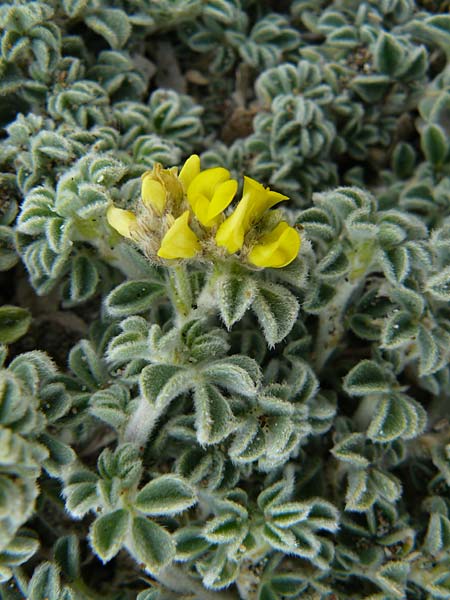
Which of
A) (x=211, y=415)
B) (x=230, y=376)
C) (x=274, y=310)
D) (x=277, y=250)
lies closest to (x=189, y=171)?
(x=277, y=250)

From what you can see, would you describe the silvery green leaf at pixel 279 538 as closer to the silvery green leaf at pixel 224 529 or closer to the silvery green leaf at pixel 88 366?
the silvery green leaf at pixel 224 529

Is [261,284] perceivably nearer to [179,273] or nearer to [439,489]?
[179,273]

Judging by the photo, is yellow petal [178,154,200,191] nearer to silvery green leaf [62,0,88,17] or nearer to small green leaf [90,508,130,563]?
small green leaf [90,508,130,563]

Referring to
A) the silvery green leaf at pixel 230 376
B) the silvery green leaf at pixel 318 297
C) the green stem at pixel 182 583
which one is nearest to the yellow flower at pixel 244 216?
the silvery green leaf at pixel 230 376

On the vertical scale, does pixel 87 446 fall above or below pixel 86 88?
below

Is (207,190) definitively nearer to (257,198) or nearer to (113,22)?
(257,198)

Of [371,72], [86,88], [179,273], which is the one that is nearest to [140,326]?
[179,273]

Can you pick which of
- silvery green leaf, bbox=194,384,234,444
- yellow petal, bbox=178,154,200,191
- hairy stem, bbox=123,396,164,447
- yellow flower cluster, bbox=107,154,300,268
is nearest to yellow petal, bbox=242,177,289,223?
yellow flower cluster, bbox=107,154,300,268
